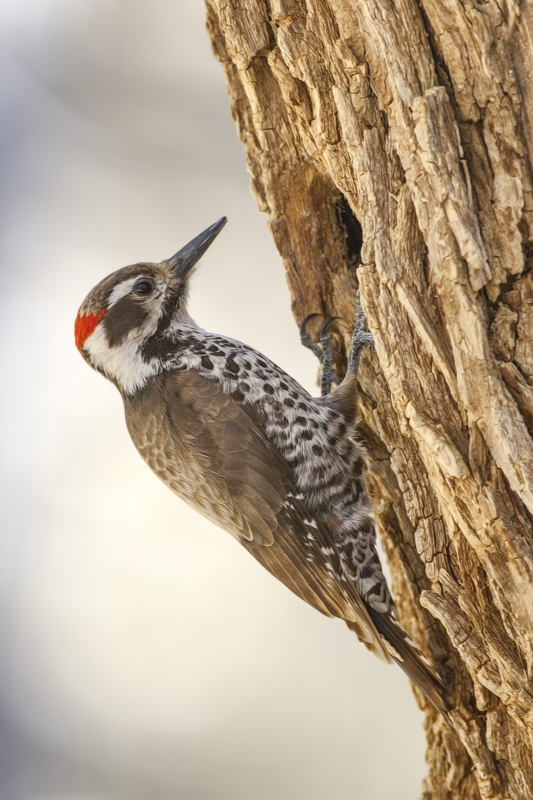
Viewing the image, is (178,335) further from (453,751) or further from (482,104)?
(453,751)

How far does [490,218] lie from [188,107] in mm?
2694

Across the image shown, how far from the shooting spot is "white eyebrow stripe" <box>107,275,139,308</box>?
2.54m

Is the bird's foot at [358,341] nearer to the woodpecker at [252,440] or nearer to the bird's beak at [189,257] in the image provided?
the woodpecker at [252,440]

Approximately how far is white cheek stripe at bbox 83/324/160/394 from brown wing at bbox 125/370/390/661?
0.33 feet

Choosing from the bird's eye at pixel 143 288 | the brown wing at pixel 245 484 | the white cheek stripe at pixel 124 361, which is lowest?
the brown wing at pixel 245 484

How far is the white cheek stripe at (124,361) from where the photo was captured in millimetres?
2598

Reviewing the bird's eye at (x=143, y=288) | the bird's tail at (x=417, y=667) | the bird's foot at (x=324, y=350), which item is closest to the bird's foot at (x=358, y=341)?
the bird's foot at (x=324, y=350)

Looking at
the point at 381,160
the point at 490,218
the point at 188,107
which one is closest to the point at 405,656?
the point at 490,218

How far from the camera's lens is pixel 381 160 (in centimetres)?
187

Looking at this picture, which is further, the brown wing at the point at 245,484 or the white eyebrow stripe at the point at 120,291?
the white eyebrow stripe at the point at 120,291

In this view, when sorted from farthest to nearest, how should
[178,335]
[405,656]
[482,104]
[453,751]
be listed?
[178,335] → [453,751] → [405,656] → [482,104]

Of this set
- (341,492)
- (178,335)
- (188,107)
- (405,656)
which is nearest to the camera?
(405,656)

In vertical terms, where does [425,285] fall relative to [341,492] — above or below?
above

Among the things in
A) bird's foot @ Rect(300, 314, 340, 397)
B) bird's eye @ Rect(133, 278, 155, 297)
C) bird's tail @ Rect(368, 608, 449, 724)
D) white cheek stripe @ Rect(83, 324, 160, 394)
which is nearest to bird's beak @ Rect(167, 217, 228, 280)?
bird's eye @ Rect(133, 278, 155, 297)
